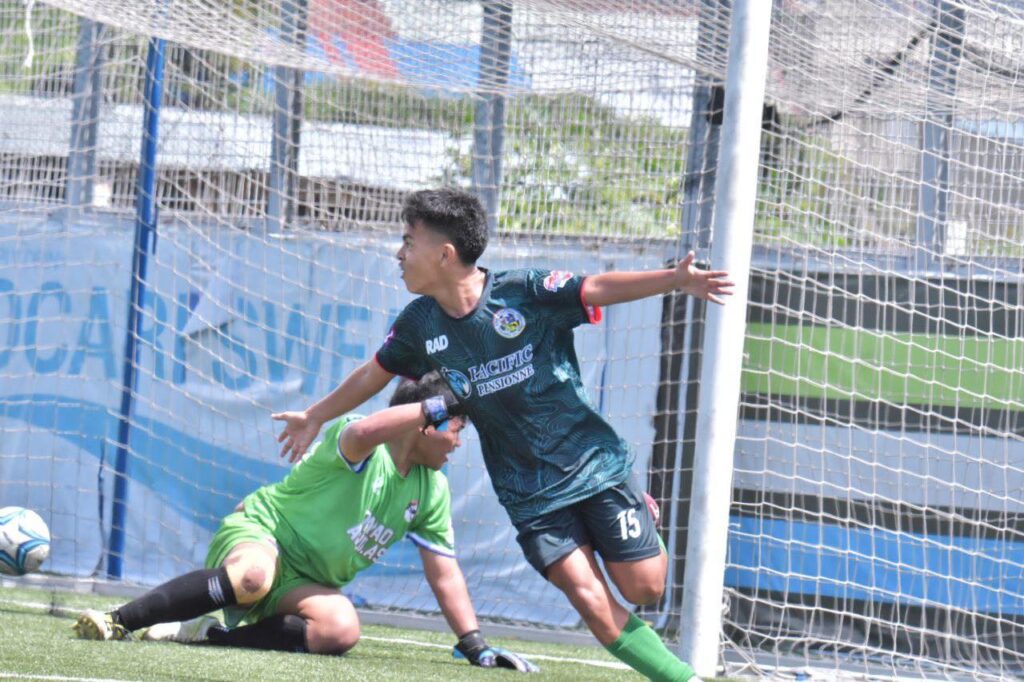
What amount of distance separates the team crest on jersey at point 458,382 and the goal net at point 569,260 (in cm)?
196

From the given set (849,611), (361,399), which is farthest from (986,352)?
(361,399)

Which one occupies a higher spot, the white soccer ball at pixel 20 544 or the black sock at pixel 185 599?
the white soccer ball at pixel 20 544

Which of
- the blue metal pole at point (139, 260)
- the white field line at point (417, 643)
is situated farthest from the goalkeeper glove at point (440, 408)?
the blue metal pole at point (139, 260)

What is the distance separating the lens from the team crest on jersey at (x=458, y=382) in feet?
13.5

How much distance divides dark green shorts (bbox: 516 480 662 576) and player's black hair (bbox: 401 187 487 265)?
2.71 ft

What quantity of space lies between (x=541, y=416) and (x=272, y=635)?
5.24 ft

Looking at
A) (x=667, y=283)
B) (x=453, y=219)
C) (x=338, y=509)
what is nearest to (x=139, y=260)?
(x=338, y=509)

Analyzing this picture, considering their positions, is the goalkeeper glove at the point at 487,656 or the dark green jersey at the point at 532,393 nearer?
the dark green jersey at the point at 532,393

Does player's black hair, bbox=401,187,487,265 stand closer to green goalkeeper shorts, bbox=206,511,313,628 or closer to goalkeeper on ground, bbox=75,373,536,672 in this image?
goalkeeper on ground, bbox=75,373,536,672

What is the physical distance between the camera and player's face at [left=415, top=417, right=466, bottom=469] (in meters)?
5.00

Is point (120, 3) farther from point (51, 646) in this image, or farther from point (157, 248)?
point (51, 646)

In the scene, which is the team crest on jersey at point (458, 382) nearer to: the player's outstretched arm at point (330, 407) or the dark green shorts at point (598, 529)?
the player's outstretched arm at point (330, 407)

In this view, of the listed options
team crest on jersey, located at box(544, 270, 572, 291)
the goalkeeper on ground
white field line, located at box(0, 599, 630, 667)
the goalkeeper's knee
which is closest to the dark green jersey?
team crest on jersey, located at box(544, 270, 572, 291)

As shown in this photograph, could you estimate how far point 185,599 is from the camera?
4.79 m
